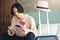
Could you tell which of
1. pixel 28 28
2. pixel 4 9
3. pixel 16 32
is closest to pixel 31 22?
pixel 28 28

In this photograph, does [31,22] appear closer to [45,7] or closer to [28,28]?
[28,28]

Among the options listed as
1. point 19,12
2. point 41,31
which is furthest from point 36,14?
point 19,12

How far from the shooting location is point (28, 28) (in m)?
3.59

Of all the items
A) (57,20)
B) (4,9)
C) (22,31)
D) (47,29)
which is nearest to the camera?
(22,31)

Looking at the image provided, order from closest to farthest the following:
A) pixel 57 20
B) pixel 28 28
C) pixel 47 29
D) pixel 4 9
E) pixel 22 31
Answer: pixel 22 31
pixel 28 28
pixel 47 29
pixel 57 20
pixel 4 9

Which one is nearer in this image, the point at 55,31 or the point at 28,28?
the point at 28,28

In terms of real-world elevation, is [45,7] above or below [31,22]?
above

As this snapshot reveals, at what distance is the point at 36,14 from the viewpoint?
4254mm

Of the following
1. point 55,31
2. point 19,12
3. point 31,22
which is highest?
point 19,12

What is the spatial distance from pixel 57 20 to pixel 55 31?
0.38 m

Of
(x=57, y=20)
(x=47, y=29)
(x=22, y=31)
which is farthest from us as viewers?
(x=57, y=20)

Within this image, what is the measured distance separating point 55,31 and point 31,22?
2.47 ft

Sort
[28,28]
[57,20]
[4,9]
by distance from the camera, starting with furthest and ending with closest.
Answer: [4,9] → [57,20] → [28,28]

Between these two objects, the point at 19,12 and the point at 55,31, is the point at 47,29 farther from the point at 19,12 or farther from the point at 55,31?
the point at 19,12
